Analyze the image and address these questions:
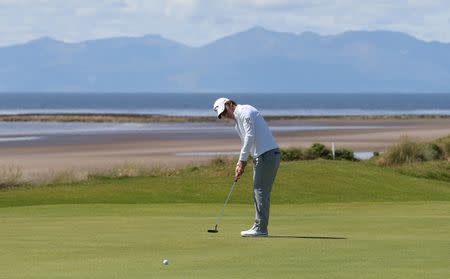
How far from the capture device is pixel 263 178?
49.0ft

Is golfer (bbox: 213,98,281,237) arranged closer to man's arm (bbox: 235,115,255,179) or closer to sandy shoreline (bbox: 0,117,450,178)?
man's arm (bbox: 235,115,255,179)

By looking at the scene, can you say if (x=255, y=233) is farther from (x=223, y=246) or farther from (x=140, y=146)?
(x=140, y=146)

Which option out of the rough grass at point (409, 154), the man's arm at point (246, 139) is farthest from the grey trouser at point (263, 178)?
the rough grass at point (409, 154)

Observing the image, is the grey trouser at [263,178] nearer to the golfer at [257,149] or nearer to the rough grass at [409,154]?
the golfer at [257,149]

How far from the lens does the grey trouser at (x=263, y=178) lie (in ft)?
48.8

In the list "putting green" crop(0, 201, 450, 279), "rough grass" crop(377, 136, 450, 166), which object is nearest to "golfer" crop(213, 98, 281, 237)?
"putting green" crop(0, 201, 450, 279)

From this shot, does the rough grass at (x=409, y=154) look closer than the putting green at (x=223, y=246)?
No

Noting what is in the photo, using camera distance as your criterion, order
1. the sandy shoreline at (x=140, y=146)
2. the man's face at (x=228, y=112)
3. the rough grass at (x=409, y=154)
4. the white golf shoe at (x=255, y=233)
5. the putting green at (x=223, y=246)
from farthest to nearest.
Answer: the sandy shoreline at (x=140, y=146) → the rough grass at (x=409, y=154) → the white golf shoe at (x=255, y=233) → the man's face at (x=228, y=112) → the putting green at (x=223, y=246)

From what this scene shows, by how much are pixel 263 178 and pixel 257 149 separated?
414 millimetres

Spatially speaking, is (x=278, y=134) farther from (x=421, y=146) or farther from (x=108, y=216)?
(x=108, y=216)

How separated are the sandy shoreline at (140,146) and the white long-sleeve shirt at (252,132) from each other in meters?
31.1

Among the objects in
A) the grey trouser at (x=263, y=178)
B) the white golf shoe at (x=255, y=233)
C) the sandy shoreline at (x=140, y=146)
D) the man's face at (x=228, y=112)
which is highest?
the man's face at (x=228, y=112)

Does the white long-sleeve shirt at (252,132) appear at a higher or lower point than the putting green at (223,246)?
higher

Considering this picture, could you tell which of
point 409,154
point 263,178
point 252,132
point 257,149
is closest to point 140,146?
point 409,154
